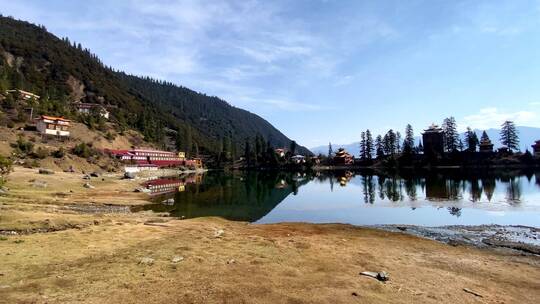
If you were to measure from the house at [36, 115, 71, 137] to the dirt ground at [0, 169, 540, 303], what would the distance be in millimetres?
124637

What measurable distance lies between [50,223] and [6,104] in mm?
147927

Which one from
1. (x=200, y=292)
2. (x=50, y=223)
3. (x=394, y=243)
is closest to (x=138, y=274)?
(x=200, y=292)

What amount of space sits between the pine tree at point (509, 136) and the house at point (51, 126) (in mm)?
193322

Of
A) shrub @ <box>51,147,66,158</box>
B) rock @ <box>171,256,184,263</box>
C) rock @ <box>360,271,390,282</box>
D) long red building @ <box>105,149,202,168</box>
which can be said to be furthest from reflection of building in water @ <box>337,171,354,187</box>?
rock @ <box>171,256,184,263</box>

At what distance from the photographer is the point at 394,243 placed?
3044 centimetres

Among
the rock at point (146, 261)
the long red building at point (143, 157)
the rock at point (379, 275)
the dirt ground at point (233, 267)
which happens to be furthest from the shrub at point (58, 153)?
the rock at point (379, 275)

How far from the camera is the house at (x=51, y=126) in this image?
140 meters

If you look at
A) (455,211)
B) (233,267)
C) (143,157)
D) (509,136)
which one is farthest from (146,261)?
(509,136)

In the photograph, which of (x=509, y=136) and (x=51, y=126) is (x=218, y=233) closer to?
(x=51, y=126)

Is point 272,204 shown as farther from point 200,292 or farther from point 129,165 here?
point 129,165

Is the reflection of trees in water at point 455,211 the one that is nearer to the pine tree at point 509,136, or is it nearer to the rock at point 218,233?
the rock at point 218,233

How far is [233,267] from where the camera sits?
20.1 metres

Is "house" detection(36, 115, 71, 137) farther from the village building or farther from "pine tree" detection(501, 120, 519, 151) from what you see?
"pine tree" detection(501, 120, 519, 151)

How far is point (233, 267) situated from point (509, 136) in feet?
662
